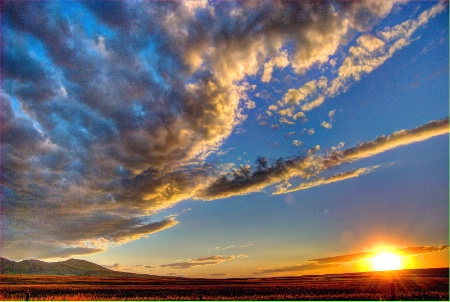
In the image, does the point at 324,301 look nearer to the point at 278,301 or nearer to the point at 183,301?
the point at 278,301

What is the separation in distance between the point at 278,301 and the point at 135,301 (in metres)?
15.5

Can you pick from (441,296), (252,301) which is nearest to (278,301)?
(252,301)

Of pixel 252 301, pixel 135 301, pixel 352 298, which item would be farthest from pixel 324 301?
pixel 135 301

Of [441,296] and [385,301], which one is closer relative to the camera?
[385,301]

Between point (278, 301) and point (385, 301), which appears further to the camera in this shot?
point (278, 301)

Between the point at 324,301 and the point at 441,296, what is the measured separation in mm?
12469

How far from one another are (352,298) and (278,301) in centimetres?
866

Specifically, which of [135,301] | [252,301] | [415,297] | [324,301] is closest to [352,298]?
[324,301]

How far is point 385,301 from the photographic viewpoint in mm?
27250

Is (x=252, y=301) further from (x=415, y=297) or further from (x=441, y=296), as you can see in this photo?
(x=441, y=296)

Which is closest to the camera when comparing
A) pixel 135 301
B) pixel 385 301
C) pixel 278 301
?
pixel 385 301

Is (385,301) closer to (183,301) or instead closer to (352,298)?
(352,298)

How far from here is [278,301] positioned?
97.6ft

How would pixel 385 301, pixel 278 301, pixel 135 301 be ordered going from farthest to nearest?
pixel 135 301 → pixel 278 301 → pixel 385 301
